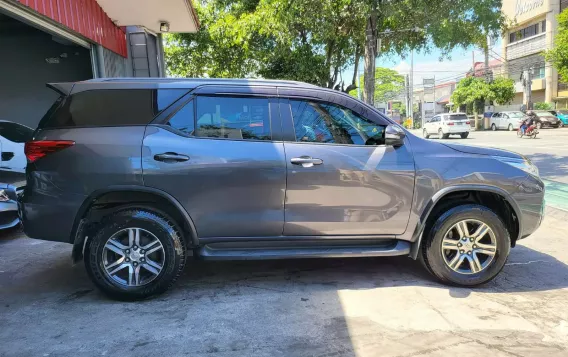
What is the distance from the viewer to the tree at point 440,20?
8.69 meters

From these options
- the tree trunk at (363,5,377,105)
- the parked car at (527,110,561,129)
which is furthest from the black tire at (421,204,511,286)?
the parked car at (527,110,561,129)

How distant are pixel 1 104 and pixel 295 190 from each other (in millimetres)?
12307

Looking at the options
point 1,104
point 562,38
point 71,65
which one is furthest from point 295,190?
point 562,38

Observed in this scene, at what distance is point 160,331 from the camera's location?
10.7 feet

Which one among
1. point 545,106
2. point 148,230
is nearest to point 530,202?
point 148,230

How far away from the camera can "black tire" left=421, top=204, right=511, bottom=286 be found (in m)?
3.90

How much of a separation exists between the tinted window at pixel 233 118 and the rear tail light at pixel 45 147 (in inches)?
44.2

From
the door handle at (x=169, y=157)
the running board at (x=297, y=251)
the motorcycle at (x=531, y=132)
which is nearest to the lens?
the door handle at (x=169, y=157)

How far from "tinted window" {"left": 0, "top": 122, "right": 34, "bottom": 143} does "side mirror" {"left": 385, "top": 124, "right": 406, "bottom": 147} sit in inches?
266

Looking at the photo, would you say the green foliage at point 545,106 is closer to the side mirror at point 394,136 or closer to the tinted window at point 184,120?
the side mirror at point 394,136

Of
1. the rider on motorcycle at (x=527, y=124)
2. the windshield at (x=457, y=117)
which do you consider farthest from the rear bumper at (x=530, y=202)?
the windshield at (x=457, y=117)

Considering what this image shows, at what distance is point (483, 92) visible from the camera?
1580 inches

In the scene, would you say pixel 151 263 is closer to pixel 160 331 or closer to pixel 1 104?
pixel 160 331

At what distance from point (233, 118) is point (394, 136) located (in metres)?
1.43
